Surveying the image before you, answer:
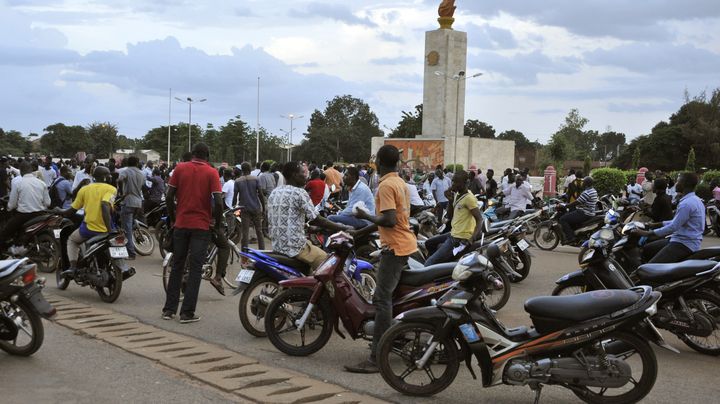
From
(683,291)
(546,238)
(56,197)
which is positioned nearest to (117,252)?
(56,197)

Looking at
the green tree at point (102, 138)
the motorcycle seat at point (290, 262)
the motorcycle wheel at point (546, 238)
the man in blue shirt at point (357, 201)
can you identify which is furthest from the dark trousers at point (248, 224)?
the green tree at point (102, 138)

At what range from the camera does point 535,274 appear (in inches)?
448

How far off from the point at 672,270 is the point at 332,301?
129 inches

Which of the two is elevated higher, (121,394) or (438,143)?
(438,143)

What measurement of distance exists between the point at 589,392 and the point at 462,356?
92cm

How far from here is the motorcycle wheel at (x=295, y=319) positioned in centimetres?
612

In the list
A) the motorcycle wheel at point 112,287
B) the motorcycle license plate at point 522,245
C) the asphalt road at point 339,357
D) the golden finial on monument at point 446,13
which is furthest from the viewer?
the golden finial on monument at point 446,13

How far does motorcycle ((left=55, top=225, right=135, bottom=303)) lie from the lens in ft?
27.3

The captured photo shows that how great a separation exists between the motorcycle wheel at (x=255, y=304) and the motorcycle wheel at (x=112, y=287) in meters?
2.27

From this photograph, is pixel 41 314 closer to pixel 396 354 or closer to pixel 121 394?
pixel 121 394

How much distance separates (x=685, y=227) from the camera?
7.32 m

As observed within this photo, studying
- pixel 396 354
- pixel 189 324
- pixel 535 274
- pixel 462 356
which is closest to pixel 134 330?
pixel 189 324

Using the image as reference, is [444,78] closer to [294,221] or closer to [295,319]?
[294,221]

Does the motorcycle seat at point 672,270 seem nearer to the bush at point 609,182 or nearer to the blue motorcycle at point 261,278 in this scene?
the blue motorcycle at point 261,278
